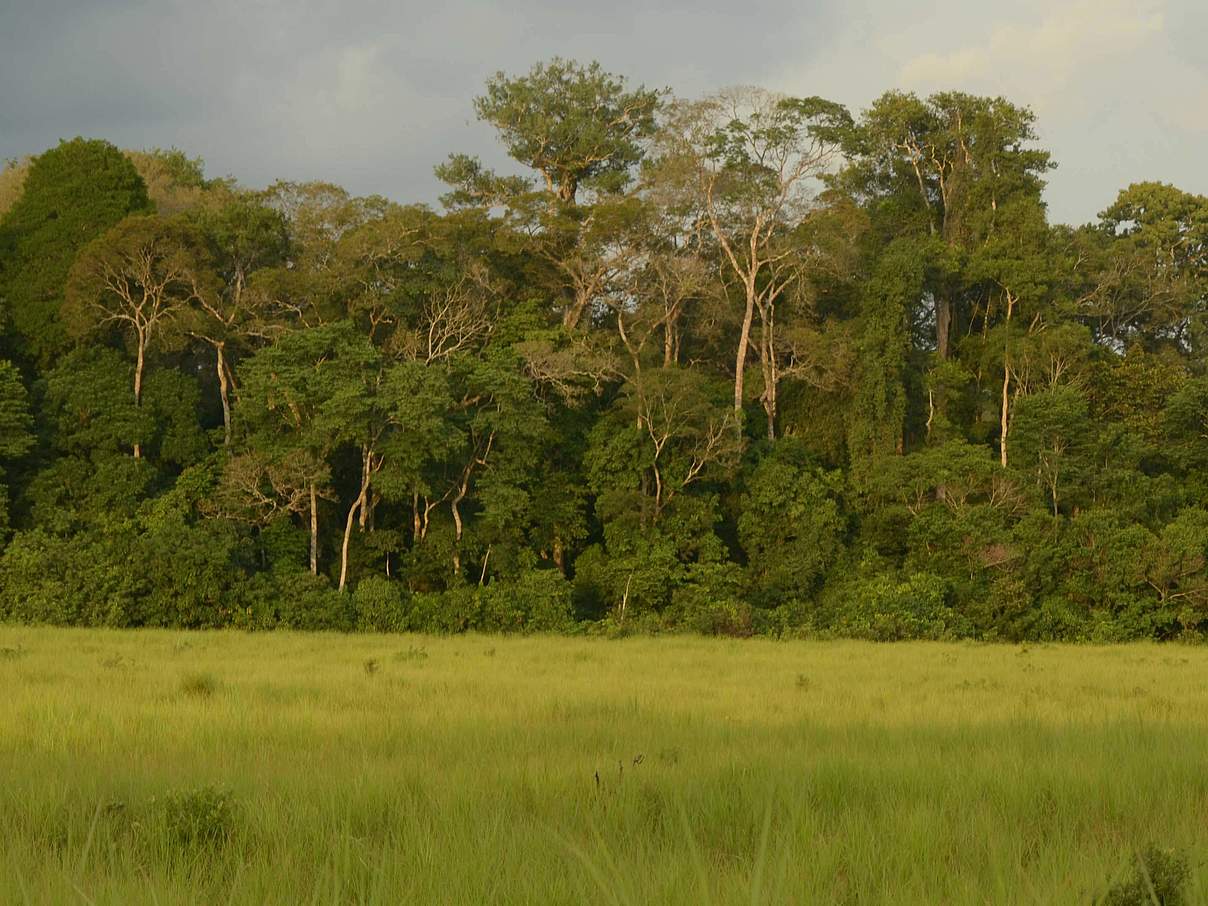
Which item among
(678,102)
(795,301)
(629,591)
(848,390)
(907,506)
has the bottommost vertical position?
(629,591)

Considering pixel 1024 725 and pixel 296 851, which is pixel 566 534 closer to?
pixel 1024 725

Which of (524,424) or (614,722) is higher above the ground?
(524,424)

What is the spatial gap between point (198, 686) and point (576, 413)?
1954 centimetres

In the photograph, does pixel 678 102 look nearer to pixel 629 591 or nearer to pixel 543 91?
pixel 543 91

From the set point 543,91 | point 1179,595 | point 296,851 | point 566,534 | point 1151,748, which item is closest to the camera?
point 296,851

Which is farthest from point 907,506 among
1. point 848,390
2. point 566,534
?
point 566,534

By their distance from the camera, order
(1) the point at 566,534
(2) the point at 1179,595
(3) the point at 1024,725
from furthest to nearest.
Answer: (1) the point at 566,534 → (2) the point at 1179,595 → (3) the point at 1024,725

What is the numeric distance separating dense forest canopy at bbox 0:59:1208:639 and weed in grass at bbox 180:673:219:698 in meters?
14.0

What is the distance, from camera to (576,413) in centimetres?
2970

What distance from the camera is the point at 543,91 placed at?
3484cm

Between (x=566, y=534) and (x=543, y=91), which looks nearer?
(x=566, y=534)

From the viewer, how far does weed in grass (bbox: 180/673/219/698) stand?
10.4 meters

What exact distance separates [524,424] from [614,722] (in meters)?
17.8

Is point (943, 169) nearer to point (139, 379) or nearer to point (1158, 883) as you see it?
point (139, 379)
